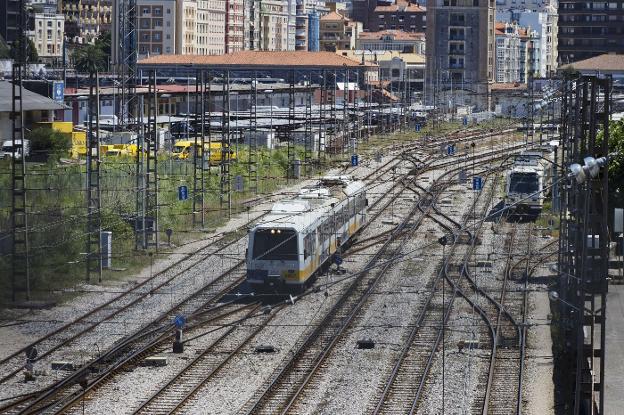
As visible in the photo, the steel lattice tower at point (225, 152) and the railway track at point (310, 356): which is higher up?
the steel lattice tower at point (225, 152)

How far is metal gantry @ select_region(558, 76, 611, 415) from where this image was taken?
42.7ft

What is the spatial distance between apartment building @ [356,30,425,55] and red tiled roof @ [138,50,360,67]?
36412 mm

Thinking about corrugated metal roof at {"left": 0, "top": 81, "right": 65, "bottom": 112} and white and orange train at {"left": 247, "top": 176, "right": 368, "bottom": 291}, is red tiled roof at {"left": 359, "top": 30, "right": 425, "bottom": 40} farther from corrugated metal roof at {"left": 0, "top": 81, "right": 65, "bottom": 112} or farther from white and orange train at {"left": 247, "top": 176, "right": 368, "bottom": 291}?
white and orange train at {"left": 247, "top": 176, "right": 368, "bottom": 291}

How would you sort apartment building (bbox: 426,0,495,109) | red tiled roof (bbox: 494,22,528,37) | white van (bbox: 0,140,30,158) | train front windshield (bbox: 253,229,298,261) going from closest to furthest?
train front windshield (bbox: 253,229,298,261) < white van (bbox: 0,140,30,158) < apartment building (bbox: 426,0,495,109) < red tiled roof (bbox: 494,22,528,37)

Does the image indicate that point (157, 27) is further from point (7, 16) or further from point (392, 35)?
point (7, 16)

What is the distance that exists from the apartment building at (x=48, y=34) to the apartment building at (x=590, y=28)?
37.4 metres

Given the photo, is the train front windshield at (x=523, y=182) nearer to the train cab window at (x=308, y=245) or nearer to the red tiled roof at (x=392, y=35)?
the train cab window at (x=308, y=245)

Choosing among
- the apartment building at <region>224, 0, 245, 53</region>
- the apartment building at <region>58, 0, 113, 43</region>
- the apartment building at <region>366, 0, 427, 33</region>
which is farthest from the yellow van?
the apartment building at <region>366, 0, 427, 33</region>

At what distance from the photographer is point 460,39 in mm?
96062

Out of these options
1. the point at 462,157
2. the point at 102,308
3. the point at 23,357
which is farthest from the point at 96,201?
the point at 462,157

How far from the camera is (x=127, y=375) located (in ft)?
53.4

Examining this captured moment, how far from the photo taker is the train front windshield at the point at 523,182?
31781 millimetres

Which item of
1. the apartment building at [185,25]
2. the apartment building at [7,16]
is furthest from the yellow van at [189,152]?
the apartment building at [185,25]

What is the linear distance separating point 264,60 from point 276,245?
68.4m
